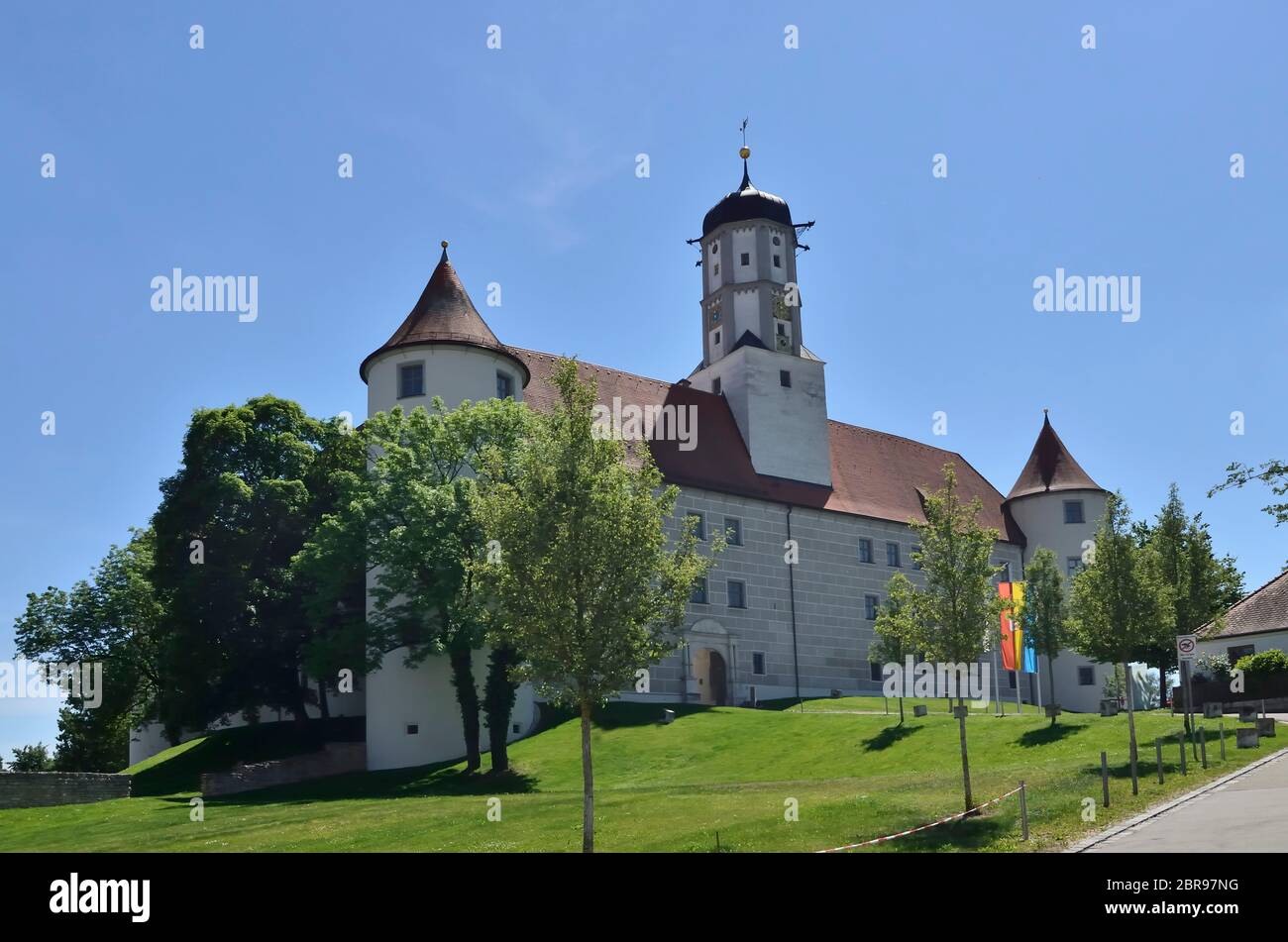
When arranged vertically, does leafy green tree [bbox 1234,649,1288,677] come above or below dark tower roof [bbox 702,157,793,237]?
below

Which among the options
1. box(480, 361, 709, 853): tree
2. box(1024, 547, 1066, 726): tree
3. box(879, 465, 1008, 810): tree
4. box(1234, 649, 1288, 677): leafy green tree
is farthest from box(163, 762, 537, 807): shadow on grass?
box(1234, 649, 1288, 677): leafy green tree

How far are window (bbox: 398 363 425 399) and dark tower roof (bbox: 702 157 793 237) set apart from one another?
25.1 meters

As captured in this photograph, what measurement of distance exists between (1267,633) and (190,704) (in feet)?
133

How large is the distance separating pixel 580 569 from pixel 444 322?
28.0 meters

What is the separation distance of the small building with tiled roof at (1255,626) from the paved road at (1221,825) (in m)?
26.1

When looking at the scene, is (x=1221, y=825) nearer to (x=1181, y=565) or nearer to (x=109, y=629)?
(x=1181, y=565)

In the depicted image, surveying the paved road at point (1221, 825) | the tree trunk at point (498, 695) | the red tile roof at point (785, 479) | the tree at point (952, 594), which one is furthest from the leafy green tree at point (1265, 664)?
the tree trunk at point (498, 695)

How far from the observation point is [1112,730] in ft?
121

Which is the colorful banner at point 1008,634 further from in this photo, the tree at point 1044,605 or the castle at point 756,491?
the castle at point 756,491

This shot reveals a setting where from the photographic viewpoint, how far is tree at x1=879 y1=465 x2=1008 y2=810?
25.5m

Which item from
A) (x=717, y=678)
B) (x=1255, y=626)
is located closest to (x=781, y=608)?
(x=717, y=678)

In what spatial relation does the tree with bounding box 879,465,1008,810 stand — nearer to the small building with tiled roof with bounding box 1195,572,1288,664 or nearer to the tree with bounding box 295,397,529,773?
the tree with bounding box 295,397,529,773
